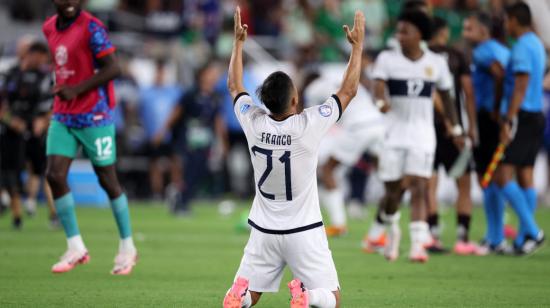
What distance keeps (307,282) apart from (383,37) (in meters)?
17.9

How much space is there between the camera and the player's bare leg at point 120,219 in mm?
10742

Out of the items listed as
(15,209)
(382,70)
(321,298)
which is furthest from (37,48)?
(321,298)

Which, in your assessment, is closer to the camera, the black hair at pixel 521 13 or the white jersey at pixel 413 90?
the white jersey at pixel 413 90

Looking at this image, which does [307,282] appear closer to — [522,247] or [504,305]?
[504,305]

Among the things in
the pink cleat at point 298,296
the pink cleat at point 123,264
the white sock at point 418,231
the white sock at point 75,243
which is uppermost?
the pink cleat at point 298,296

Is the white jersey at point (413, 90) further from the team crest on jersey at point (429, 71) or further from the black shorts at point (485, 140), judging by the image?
the black shorts at point (485, 140)

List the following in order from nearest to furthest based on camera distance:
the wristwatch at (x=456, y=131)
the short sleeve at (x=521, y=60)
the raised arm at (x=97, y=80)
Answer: the raised arm at (x=97, y=80), the wristwatch at (x=456, y=131), the short sleeve at (x=521, y=60)

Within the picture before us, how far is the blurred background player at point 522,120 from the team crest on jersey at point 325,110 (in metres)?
5.28

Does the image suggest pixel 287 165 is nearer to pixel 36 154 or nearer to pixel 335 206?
pixel 335 206

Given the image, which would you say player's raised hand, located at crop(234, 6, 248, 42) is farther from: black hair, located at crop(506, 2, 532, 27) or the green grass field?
black hair, located at crop(506, 2, 532, 27)

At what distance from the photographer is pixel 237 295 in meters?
7.71

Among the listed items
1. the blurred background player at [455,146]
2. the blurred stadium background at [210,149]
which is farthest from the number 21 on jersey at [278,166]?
the blurred background player at [455,146]

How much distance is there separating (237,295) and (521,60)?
637 cm

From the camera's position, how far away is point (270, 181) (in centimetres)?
801
